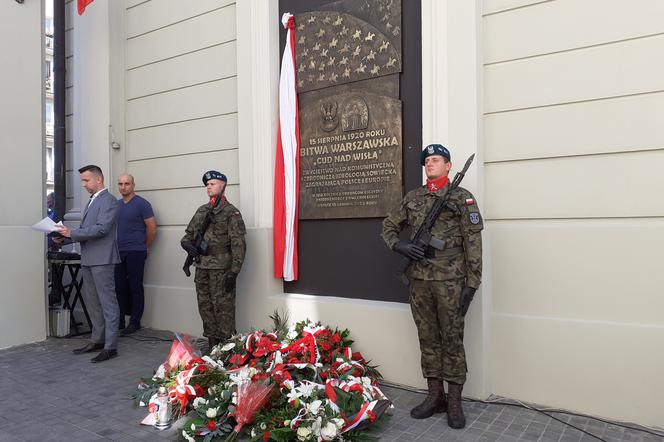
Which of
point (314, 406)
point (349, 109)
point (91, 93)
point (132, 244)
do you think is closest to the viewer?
point (314, 406)

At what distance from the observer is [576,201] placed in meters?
3.87

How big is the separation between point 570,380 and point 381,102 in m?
2.87

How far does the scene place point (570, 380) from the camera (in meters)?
3.85

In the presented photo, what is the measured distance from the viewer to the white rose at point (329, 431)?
3.15m

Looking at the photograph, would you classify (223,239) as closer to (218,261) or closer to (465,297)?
(218,261)

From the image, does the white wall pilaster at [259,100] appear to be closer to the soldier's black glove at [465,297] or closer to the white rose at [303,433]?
the soldier's black glove at [465,297]

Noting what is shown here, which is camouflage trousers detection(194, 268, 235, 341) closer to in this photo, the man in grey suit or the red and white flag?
the red and white flag

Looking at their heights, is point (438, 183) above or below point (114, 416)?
above

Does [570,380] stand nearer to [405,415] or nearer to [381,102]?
[405,415]

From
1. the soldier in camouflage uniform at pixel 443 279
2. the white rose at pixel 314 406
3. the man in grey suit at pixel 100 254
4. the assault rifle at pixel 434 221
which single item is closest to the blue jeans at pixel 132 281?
the man in grey suit at pixel 100 254

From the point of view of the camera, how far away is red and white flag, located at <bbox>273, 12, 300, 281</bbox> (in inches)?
216

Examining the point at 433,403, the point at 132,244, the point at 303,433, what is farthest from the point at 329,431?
the point at 132,244

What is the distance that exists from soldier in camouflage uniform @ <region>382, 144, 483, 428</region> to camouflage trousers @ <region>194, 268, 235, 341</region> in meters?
2.06

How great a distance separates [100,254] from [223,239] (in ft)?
4.42
